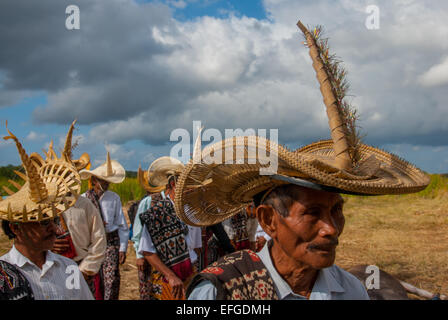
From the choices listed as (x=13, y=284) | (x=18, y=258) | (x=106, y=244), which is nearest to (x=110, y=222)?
(x=106, y=244)

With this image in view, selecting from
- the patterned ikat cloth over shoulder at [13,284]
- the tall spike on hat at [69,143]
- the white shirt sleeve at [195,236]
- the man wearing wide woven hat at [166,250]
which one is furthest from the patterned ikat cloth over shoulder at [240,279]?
the white shirt sleeve at [195,236]

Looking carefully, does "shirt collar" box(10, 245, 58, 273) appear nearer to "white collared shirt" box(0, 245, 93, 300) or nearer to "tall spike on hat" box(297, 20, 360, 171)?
"white collared shirt" box(0, 245, 93, 300)

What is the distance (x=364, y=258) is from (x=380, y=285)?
5.52 meters

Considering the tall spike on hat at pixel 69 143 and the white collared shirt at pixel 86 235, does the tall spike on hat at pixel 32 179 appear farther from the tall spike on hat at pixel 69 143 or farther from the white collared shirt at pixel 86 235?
the white collared shirt at pixel 86 235

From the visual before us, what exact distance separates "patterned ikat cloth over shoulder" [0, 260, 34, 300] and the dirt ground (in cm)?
507

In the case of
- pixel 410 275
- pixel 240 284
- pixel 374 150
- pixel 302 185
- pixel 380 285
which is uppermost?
pixel 374 150

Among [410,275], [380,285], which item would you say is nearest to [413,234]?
[410,275]

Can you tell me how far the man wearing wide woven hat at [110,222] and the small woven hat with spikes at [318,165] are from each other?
14.4 ft

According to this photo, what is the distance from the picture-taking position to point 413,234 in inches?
509

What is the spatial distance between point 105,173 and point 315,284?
5.73 metres

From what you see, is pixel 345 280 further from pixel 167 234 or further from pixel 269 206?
pixel 167 234

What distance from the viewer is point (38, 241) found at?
2.84m

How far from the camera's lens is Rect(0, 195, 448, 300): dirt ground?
27.5 ft

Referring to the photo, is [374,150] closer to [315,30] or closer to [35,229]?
[315,30]
